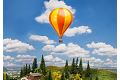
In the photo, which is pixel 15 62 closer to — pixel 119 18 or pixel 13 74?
pixel 13 74

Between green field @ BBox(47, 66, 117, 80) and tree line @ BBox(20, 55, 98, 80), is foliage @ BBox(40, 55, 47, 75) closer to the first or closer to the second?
tree line @ BBox(20, 55, 98, 80)

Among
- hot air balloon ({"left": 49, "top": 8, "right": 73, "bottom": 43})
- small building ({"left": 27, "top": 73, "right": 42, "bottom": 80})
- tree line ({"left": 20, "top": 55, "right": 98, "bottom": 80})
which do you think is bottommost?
small building ({"left": 27, "top": 73, "right": 42, "bottom": 80})

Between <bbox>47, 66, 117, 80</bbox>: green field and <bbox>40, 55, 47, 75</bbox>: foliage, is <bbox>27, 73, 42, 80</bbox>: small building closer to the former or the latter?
<bbox>40, 55, 47, 75</bbox>: foliage

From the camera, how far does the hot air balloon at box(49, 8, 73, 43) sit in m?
3.97

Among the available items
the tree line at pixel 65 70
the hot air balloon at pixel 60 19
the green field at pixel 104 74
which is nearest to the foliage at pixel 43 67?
the tree line at pixel 65 70

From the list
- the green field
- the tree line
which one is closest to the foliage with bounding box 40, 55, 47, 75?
the tree line

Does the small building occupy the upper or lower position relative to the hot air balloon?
lower

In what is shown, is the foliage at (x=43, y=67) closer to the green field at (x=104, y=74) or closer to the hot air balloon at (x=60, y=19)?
the hot air balloon at (x=60, y=19)

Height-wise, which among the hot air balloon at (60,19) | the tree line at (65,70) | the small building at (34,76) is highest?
the hot air balloon at (60,19)

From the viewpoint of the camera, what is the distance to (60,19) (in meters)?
3.97

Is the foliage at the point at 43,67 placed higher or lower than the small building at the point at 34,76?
higher

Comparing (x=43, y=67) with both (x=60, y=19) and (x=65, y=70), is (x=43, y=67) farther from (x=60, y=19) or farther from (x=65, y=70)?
(x=60, y=19)

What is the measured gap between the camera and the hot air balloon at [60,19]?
3969 mm

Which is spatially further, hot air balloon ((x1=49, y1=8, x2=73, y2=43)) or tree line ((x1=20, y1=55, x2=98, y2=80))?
tree line ((x1=20, y1=55, x2=98, y2=80))
